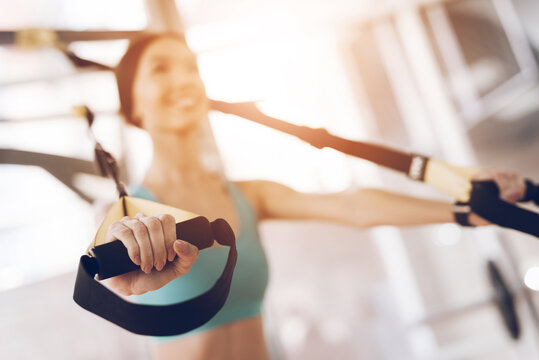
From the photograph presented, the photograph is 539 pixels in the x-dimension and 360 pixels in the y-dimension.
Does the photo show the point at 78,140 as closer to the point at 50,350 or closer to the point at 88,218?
the point at 88,218

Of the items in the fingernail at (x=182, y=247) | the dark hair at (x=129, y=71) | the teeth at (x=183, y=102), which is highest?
the dark hair at (x=129, y=71)

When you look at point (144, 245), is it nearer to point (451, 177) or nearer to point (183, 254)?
point (183, 254)

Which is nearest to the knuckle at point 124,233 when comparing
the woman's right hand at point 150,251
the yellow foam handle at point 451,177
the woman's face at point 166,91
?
the woman's right hand at point 150,251

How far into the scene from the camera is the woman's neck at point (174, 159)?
34 centimetres

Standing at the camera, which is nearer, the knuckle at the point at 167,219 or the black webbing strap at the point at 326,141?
the knuckle at the point at 167,219

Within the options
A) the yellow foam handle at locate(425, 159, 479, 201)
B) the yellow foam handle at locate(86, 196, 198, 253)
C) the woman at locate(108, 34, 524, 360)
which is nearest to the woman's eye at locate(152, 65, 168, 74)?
the woman at locate(108, 34, 524, 360)

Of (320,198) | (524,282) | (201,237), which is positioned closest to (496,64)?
(524,282)

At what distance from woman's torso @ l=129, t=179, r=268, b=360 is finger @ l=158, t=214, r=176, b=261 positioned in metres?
0.08

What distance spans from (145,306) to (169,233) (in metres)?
0.04

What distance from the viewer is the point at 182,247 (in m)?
0.20

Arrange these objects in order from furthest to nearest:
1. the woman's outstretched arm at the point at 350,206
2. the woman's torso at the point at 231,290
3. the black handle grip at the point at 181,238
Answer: the woman's outstretched arm at the point at 350,206 → the woman's torso at the point at 231,290 → the black handle grip at the point at 181,238

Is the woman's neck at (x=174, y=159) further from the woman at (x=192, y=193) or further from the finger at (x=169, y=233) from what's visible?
the finger at (x=169, y=233)

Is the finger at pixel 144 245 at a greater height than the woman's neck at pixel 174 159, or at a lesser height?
greater

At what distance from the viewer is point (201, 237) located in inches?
8.5
